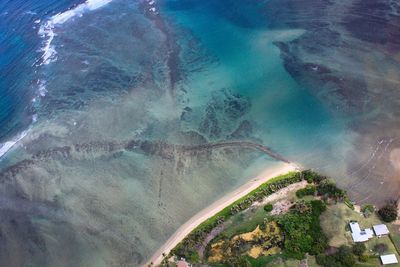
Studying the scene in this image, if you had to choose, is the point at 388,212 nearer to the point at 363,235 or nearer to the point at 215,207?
the point at 363,235

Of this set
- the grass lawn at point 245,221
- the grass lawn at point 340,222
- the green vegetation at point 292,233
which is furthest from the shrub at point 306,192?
the grass lawn at point 245,221

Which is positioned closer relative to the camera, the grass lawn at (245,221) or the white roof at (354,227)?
the white roof at (354,227)

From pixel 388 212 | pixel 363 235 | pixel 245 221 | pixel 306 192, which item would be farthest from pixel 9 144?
pixel 388 212

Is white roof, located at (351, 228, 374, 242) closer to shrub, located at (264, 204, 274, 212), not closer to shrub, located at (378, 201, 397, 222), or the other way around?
shrub, located at (378, 201, 397, 222)

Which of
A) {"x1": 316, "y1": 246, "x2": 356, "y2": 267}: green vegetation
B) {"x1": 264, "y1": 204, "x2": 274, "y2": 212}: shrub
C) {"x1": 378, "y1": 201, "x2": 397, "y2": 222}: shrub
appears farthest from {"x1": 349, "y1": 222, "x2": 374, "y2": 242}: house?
{"x1": 264, "y1": 204, "x2": 274, "y2": 212}: shrub

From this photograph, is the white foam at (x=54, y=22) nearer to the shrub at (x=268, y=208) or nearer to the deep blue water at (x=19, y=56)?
the deep blue water at (x=19, y=56)
